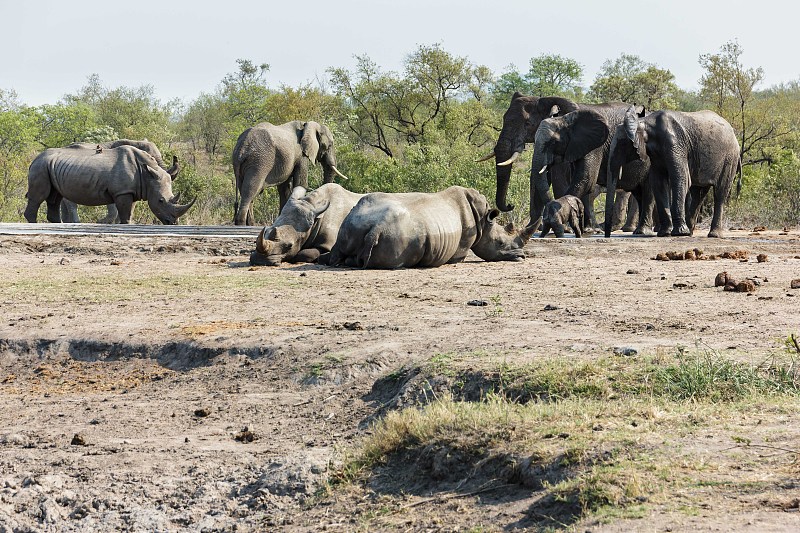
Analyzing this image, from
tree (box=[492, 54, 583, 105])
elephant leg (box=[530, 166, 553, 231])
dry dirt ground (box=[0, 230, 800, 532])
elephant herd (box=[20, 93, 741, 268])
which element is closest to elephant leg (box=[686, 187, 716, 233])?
elephant herd (box=[20, 93, 741, 268])

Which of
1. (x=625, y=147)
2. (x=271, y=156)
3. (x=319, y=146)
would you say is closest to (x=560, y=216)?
(x=625, y=147)

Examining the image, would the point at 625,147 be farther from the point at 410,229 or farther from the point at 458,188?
the point at 410,229

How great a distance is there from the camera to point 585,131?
20.6 meters

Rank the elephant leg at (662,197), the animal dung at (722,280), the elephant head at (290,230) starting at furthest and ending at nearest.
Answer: the elephant leg at (662,197), the elephant head at (290,230), the animal dung at (722,280)

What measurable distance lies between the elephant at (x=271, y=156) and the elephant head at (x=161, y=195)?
1567mm

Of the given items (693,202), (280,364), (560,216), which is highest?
(693,202)

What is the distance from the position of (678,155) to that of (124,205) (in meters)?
→ 12.9

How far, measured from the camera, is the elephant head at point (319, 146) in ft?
79.2

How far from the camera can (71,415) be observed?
23.4ft

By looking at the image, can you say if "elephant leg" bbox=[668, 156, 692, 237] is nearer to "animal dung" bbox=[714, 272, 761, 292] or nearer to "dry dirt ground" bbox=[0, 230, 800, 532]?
"dry dirt ground" bbox=[0, 230, 800, 532]

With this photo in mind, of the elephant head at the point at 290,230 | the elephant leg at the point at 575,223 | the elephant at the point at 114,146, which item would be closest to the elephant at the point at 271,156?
the elephant at the point at 114,146

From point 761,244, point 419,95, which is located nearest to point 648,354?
point 761,244

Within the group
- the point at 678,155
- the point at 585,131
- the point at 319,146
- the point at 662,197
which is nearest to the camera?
the point at 678,155

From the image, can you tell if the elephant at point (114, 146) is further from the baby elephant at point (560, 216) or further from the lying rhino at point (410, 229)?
the lying rhino at point (410, 229)
